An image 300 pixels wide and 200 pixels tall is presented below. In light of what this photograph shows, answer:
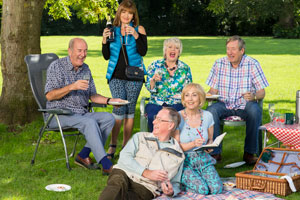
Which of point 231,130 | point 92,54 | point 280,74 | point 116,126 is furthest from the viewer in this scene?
point 92,54

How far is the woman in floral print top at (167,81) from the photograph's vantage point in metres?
5.73

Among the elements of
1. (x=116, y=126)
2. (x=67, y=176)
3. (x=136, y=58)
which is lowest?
(x=67, y=176)

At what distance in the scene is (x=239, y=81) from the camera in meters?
5.94

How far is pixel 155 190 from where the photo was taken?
4250mm

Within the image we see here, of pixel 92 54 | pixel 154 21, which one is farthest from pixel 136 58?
pixel 154 21

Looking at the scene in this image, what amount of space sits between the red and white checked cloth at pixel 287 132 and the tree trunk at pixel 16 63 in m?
3.65

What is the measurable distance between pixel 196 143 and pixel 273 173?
2.67ft

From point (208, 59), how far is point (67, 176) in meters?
16.1

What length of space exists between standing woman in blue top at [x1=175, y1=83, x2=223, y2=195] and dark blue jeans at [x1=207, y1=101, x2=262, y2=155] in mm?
763

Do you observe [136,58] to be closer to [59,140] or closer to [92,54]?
[59,140]

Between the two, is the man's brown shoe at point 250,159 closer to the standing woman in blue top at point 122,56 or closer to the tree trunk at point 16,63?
the standing woman in blue top at point 122,56

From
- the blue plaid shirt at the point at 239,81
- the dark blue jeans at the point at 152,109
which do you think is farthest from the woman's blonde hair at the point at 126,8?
the blue plaid shirt at the point at 239,81

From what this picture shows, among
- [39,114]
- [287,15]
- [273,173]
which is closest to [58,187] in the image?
[273,173]

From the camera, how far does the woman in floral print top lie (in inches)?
226
